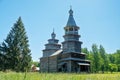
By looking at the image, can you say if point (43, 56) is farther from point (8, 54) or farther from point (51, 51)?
point (8, 54)

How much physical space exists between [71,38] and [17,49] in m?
14.0

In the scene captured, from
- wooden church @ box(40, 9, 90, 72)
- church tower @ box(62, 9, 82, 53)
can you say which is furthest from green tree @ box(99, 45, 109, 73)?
church tower @ box(62, 9, 82, 53)

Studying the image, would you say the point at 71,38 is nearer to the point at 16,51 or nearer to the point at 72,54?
the point at 72,54

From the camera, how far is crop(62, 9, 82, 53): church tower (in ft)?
171

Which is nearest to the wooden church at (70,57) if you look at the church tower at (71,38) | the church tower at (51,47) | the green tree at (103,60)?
the church tower at (71,38)

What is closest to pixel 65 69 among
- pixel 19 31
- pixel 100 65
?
Answer: pixel 19 31

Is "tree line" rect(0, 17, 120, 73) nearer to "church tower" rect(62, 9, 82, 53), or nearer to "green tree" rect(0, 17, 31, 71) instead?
"green tree" rect(0, 17, 31, 71)

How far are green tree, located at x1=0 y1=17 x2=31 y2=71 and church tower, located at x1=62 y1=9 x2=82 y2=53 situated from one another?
31.5 feet

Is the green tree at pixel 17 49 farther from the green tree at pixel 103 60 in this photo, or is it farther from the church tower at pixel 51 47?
the green tree at pixel 103 60

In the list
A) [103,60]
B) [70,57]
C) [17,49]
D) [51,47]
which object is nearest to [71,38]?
[70,57]

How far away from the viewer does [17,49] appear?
47.5 m

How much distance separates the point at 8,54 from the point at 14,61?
8.66ft

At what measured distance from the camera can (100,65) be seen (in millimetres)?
71688

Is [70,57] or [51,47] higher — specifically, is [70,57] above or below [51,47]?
below
